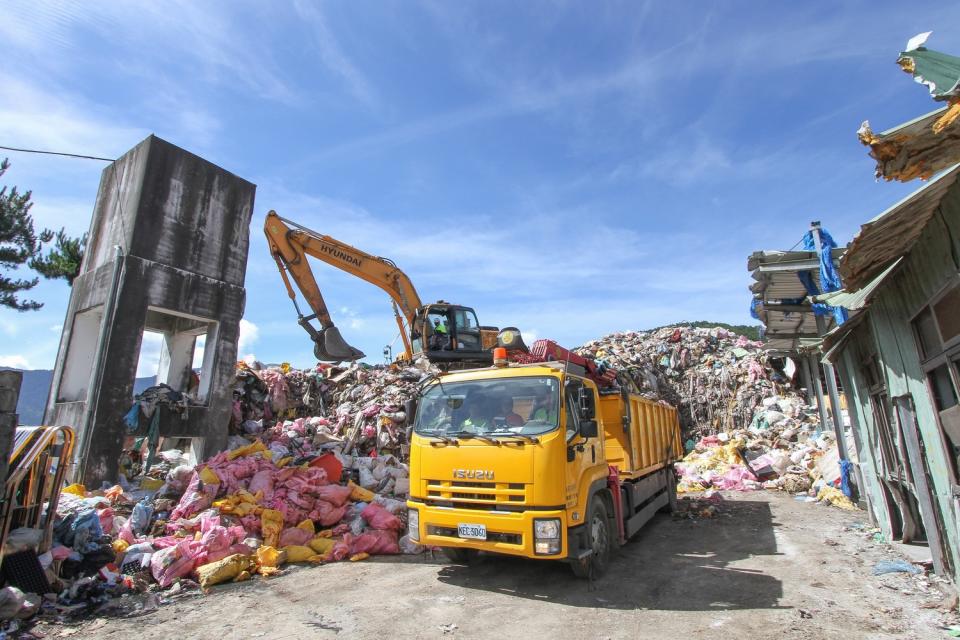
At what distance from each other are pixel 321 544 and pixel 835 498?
10.0 meters

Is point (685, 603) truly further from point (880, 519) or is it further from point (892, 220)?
point (880, 519)

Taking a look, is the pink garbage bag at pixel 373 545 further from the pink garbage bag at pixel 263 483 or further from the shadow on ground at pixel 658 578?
the pink garbage bag at pixel 263 483

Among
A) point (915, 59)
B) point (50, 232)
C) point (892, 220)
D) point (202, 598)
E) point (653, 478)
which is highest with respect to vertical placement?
point (50, 232)

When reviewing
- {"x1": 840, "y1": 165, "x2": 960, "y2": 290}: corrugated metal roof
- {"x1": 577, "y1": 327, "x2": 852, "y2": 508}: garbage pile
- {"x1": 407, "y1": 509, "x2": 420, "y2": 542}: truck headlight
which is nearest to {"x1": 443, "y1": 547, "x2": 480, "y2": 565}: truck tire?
{"x1": 407, "y1": 509, "x2": 420, "y2": 542}: truck headlight

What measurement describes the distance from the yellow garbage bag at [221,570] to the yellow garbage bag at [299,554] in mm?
676

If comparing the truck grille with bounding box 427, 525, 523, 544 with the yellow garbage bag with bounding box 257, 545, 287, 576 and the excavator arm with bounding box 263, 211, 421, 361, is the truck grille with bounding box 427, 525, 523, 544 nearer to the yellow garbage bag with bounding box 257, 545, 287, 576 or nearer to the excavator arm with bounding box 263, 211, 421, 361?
the yellow garbage bag with bounding box 257, 545, 287, 576

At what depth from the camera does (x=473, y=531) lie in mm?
5285

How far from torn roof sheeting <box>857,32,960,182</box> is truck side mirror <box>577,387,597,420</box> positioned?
3.52 m

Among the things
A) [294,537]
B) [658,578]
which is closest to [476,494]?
[658,578]

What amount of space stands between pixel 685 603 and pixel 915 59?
4.90m

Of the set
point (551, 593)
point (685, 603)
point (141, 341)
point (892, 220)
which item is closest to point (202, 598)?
point (551, 593)

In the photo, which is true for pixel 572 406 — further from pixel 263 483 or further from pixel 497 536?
pixel 263 483

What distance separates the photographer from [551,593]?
17.7 feet

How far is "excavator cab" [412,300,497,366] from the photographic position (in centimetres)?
1520
